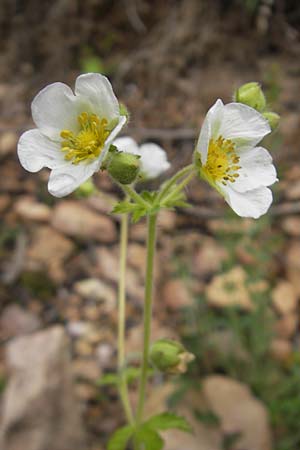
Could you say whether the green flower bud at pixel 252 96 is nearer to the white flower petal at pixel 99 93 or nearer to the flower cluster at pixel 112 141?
the flower cluster at pixel 112 141

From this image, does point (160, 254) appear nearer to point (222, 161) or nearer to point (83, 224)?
point (83, 224)

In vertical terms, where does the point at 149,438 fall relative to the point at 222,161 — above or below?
below

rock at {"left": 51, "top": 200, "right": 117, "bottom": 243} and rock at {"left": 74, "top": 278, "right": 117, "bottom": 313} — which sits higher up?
rock at {"left": 51, "top": 200, "right": 117, "bottom": 243}

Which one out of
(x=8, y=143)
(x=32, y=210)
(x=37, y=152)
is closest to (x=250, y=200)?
(x=37, y=152)

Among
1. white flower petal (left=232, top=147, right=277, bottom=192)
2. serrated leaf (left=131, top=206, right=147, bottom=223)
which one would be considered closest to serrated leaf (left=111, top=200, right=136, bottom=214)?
serrated leaf (left=131, top=206, right=147, bottom=223)

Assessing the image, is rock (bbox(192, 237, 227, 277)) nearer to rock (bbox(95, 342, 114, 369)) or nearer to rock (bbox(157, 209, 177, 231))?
rock (bbox(157, 209, 177, 231))

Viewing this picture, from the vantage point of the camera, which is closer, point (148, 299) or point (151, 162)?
point (148, 299)

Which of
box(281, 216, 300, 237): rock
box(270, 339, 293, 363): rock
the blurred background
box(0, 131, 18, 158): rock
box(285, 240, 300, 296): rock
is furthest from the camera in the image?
box(0, 131, 18, 158): rock

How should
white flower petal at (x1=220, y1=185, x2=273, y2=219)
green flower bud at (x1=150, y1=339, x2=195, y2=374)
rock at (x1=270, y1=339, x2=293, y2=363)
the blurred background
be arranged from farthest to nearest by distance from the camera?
rock at (x1=270, y1=339, x2=293, y2=363)
the blurred background
green flower bud at (x1=150, y1=339, x2=195, y2=374)
white flower petal at (x1=220, y1=185, x2=273, y2=219)
